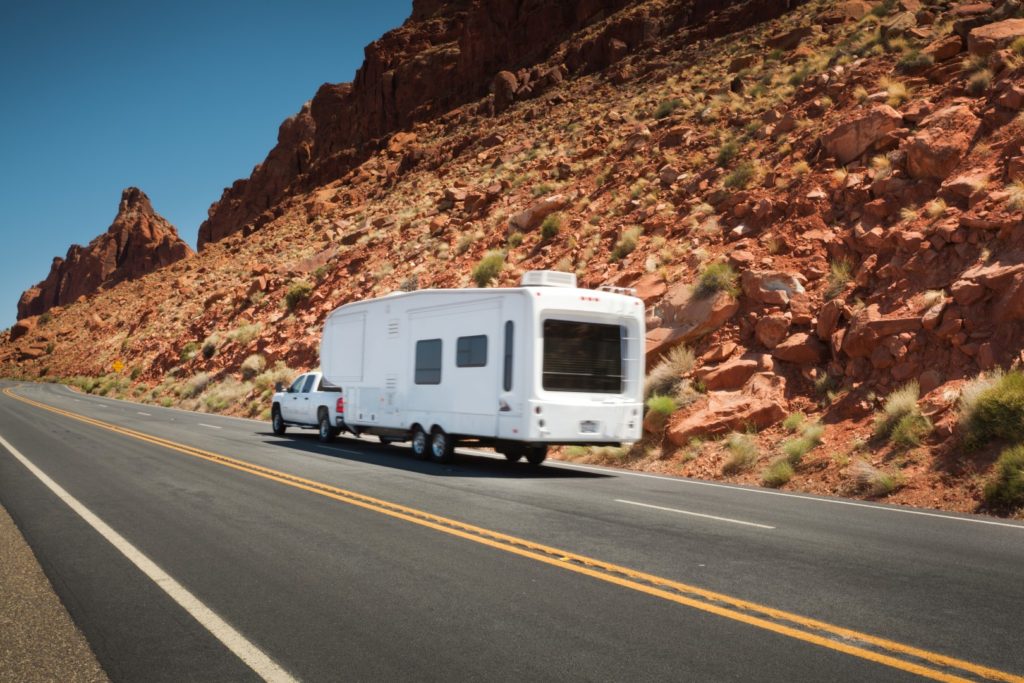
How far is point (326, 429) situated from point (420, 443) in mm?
5199

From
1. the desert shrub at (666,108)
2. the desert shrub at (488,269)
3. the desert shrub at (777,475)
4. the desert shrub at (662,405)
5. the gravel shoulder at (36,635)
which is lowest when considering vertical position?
the gravel shoulder at (36,635)

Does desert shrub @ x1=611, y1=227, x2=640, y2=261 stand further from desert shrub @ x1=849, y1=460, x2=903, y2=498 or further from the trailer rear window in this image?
desert shrub @ x1=849, y1=460, x2=903, y2=498

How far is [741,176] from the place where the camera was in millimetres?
24516

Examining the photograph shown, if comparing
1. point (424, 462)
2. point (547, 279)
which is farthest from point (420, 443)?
point (547, 279)

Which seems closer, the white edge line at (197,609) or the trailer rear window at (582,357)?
the white edge line at (197,609)

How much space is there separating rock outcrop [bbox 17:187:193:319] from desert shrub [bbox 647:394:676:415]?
4498 inches

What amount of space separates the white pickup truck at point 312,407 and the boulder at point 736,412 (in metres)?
8.02

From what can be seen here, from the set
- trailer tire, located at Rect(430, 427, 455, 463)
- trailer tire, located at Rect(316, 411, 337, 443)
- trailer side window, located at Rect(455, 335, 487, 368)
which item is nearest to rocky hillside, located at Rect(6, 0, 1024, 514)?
trailer tire, located at Rect(430, 427, 455, 463)

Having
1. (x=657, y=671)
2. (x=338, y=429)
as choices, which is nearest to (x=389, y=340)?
(x=338, y=429)

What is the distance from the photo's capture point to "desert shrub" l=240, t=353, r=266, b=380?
37.2 metres

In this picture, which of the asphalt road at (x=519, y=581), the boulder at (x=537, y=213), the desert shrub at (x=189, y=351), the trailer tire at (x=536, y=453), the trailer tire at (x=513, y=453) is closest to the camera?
the asphalt road at (x=519, y=581)

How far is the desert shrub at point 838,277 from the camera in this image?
706 inches

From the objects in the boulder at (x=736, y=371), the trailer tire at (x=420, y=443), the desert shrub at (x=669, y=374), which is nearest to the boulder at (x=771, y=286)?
the boulder at (x=736, y=371)

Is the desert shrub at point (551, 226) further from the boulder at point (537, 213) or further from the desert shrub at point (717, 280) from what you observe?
the desert shrub at point (717, 280)
